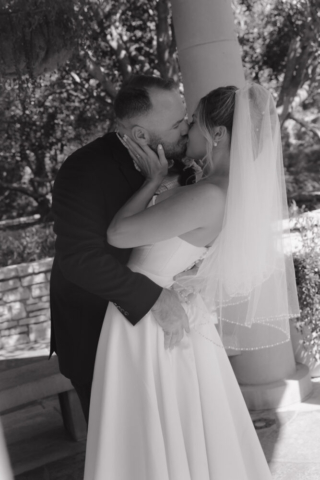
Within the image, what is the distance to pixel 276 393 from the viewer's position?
4230 mm

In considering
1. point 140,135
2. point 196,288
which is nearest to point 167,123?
point 140,135

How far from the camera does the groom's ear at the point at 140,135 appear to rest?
8.12 feet

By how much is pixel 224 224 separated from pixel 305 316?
2.31 metres

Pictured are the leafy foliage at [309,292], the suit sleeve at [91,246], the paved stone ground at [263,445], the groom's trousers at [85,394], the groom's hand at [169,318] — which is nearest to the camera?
the suit sleeve at [91,246]

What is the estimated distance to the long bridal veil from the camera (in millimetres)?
2348

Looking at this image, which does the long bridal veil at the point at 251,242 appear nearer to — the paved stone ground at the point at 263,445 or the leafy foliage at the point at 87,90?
the paved stone ground at the point at 263,445

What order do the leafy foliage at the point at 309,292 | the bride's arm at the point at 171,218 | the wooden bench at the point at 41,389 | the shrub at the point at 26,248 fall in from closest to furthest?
the bride's arm at the point at 171,218 → the wooden bench at the point at 41,389 → the leafy foliage at the point at 309,292 → the shrub at the point at 26,248

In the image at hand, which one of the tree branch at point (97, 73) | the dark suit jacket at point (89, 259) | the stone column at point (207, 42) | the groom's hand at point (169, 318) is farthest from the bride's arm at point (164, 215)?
the tree branch at point (97, 73)

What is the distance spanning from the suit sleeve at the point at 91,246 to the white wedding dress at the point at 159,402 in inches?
4.1

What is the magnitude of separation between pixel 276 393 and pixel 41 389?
1542 millimetres

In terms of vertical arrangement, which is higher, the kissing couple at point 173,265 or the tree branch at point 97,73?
the tree branch at point 97,73

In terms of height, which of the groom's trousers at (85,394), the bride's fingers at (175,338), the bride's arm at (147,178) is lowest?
the groom's trousers at (85,394)

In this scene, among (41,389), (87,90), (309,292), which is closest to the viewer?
(41,389)

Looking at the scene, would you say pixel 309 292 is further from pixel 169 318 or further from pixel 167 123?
pixel 167 123
